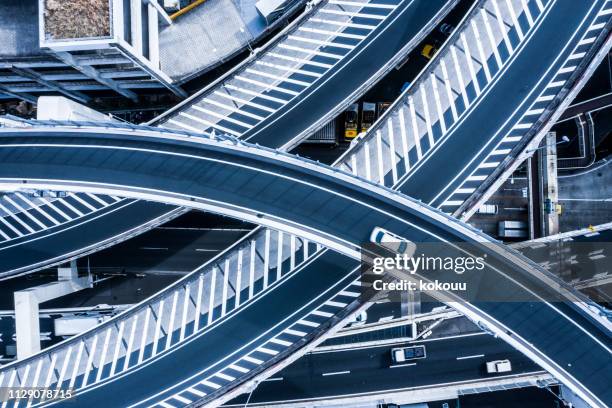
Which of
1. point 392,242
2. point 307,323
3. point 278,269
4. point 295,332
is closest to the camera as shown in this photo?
point 392,242

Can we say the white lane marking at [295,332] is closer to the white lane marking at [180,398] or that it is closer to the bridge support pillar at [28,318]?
the white lane marking at [180,398]

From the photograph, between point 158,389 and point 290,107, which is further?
point 290,107

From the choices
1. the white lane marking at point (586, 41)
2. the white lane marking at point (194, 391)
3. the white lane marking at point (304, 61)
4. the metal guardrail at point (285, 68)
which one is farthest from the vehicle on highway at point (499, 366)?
the white lane marking at point (304, 61)

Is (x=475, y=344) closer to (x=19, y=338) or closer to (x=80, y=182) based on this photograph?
(x=80, y=182)

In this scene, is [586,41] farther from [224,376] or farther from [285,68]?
[224,376]

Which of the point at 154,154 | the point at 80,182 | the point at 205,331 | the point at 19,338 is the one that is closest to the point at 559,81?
the point at 154,154

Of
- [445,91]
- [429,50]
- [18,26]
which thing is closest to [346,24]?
[429,50]
